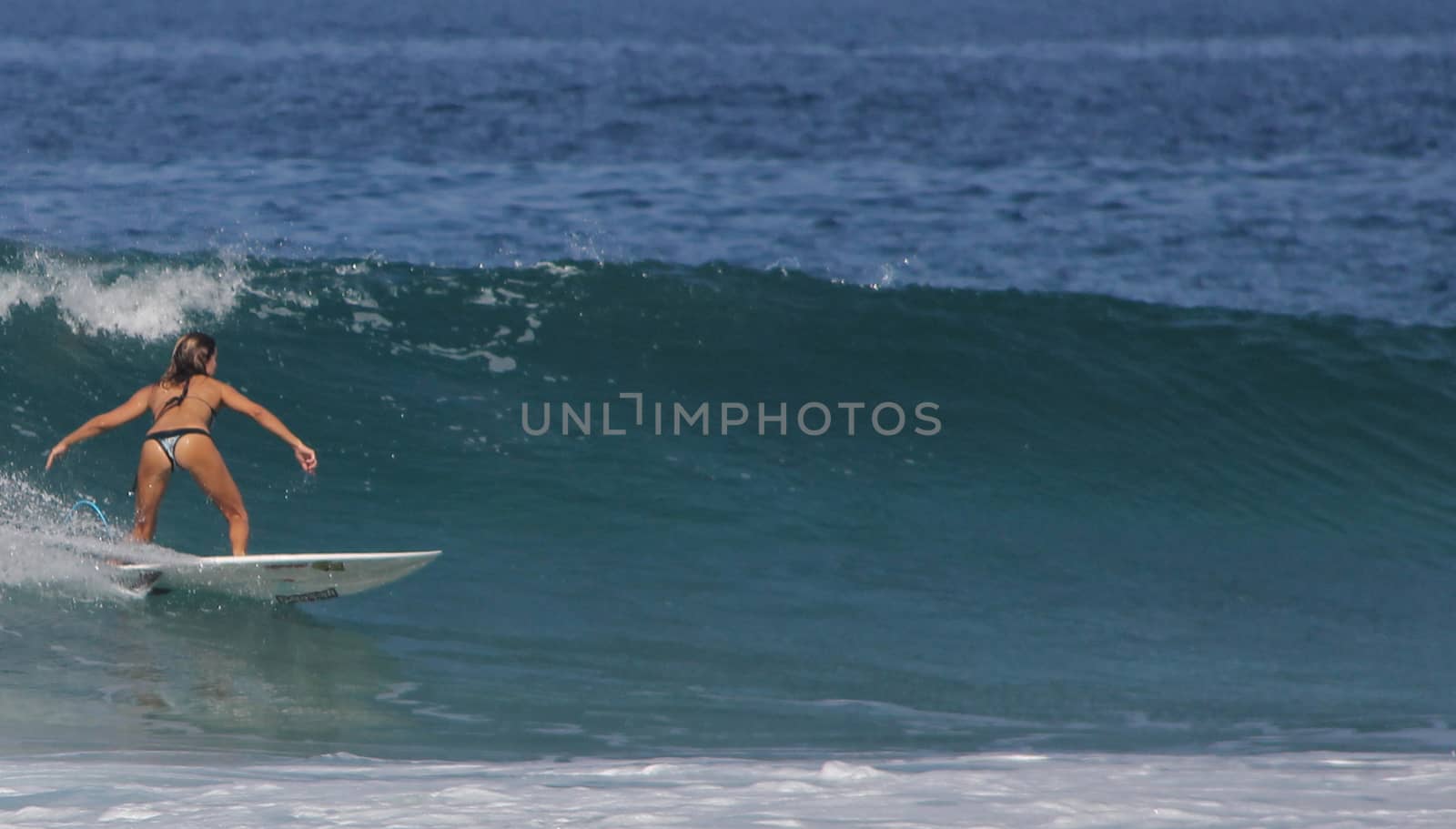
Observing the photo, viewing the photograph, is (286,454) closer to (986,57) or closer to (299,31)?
(986,57)

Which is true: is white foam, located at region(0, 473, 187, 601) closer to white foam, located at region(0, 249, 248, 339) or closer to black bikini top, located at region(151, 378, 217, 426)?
black bikini top, located at region(151, 378, 217, 426)

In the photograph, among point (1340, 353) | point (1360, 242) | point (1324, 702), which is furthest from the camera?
point (1360, 242)

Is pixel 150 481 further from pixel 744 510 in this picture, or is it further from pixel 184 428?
pixel 744 510

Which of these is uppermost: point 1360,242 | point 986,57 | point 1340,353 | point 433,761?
point 986,57

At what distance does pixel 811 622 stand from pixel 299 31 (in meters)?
41.7

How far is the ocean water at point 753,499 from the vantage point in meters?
4.58

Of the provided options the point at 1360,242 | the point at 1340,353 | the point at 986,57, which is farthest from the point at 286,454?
the point at 986,57

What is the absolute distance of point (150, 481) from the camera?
6234mm

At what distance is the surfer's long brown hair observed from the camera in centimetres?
628

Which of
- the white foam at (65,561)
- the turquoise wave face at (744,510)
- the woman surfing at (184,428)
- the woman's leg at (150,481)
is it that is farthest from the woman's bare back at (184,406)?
the turquoise wave face at (744,510)

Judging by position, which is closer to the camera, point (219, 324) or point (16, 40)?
point (219, 324)

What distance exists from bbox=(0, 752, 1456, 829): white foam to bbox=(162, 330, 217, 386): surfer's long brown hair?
216cm

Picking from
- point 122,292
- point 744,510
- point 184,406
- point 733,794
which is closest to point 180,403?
point 184,406

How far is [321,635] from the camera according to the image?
6.20 metres
